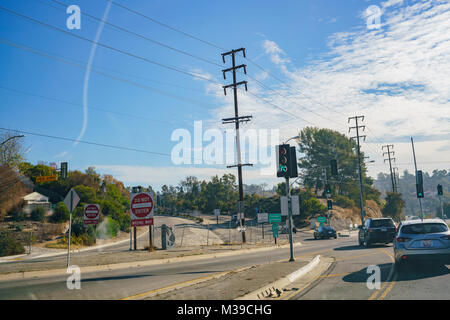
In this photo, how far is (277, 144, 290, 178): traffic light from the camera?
14859 mm

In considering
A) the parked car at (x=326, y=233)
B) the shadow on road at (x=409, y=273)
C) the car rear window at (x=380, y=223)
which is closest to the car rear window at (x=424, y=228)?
the shadow on road at (x=409, y=273)

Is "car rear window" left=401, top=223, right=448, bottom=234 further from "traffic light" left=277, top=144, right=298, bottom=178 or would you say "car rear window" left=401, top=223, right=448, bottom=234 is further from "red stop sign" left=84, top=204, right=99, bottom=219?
"red stop sign" left=84, top=204, right=99, bottom=219

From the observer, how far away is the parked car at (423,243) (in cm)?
1039

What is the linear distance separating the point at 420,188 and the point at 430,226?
30.6 m

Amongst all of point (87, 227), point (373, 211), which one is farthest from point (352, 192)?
point (87, 227)

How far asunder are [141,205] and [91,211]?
354 centimetres

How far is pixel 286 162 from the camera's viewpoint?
14984mm

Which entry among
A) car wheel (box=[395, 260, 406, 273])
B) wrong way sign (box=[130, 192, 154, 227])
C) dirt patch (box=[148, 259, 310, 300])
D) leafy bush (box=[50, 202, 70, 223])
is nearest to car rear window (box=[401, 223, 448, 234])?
car wheel (box=[395, 260, 406, 273])

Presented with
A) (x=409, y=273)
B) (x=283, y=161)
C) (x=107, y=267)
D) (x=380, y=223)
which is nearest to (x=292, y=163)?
(x=283, y=161)

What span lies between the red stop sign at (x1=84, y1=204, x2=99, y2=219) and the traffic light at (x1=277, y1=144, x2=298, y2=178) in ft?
41.6

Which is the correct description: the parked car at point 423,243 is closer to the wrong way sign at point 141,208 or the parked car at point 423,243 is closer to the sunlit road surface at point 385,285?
the sunlit road surface at point 385,285
